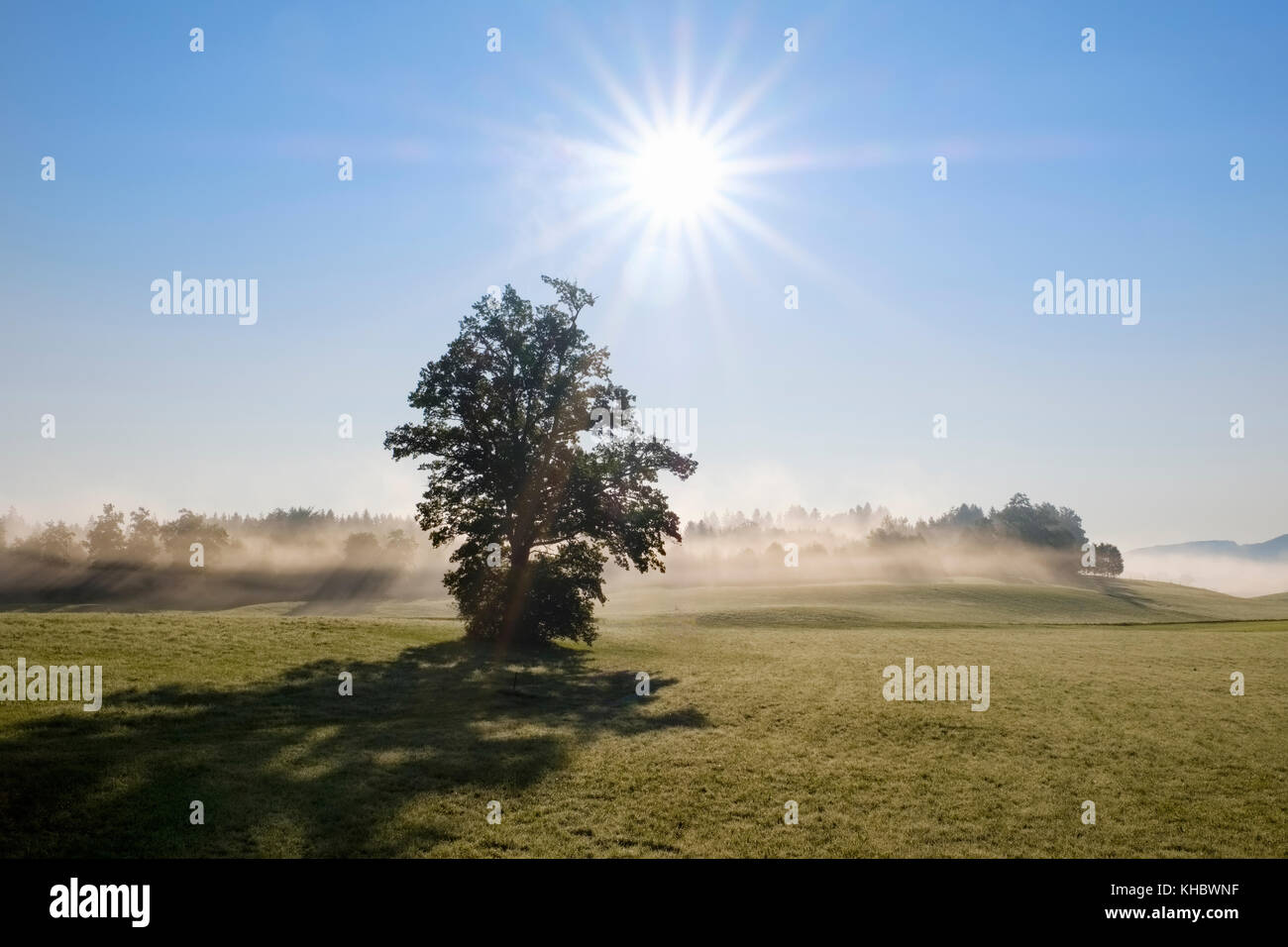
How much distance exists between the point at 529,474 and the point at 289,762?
27194mm

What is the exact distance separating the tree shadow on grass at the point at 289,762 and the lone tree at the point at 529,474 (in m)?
14.2

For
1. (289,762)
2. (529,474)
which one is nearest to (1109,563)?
(529,474)

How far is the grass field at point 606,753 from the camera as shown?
1445cm

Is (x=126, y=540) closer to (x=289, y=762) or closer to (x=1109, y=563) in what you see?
(x=289, y=762)

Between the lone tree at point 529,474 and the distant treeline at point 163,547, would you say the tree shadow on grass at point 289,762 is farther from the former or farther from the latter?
the distant treeline at point 163,547

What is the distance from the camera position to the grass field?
47.4ft

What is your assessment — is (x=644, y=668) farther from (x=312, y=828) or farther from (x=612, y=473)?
(x=312, y=828)

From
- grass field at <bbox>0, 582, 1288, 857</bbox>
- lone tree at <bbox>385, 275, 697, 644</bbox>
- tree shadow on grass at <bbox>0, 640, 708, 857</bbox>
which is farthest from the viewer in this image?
lone tree at <bbox>385, 275, 697, 644</bbox>

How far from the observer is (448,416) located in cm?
4462

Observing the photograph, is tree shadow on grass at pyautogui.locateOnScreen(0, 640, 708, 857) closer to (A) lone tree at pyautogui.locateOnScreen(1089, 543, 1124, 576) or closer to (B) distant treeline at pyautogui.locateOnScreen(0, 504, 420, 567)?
(B) distant treeline at pyautogui.locateOnScreen(0, 504, 420, 567)

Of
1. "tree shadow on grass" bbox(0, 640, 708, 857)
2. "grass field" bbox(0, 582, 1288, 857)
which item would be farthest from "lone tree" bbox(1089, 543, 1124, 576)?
"tree shadow on grass" bbox(0, 640, 708, 857)

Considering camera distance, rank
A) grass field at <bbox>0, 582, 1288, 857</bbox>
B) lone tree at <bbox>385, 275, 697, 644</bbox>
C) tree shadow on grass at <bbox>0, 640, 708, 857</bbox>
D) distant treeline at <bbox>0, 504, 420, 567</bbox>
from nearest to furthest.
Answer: tree shadow on grass at <bbox>0, 640, 708, 857</bbox>
grass field at <bbox>0, 582, 1288, 857</bbox>
lone tree at <bbox>385, 275, 697, 644</bbox>
distant treeline at <bbox>0, 504, 420, 567</bbox>

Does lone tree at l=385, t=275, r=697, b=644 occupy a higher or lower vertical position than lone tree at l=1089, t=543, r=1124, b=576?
higher

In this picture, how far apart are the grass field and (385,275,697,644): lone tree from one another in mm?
5624
